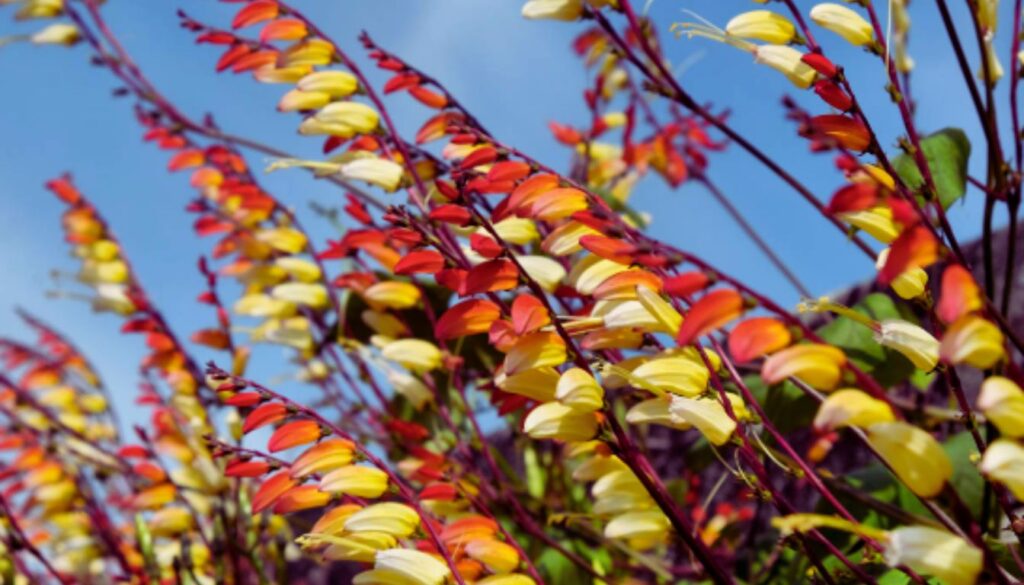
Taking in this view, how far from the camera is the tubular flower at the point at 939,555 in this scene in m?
0.53

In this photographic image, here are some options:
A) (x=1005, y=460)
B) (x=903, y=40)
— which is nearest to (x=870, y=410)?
(x=1005, y=460)

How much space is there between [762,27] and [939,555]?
19.7 inches

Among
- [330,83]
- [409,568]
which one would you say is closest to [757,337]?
[409,568]

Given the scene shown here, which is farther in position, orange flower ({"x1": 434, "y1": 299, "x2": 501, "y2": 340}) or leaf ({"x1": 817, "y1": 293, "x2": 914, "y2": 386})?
leaf ({"x1": 817, "y1": 293, "x2": 914, "y2": 386})

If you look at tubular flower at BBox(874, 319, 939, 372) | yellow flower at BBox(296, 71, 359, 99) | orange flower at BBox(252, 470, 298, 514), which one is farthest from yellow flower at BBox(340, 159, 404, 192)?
tubular flower at BBox(874, 319, 939, 372)

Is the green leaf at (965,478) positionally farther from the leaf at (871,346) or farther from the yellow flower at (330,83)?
the yellow flower at (330,83)

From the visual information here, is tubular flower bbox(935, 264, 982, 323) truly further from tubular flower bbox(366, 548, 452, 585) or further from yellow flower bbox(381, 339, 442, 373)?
yellow flower bbox(381, 339, 442, 373)

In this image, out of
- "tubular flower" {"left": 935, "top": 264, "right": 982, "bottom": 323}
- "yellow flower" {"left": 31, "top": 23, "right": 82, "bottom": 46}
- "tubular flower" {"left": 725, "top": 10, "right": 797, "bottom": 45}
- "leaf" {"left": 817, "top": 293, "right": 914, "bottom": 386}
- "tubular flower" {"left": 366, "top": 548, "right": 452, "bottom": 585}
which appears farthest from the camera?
"yellow flower" {"left": 31, "top": 23, "right": 82, "bottom": 46}

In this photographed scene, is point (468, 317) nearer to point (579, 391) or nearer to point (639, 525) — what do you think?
point (579, 391)

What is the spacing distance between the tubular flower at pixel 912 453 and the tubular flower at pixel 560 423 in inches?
9.7

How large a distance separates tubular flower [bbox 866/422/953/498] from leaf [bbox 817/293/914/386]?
0.57m

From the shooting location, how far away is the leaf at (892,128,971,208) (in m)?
1.01

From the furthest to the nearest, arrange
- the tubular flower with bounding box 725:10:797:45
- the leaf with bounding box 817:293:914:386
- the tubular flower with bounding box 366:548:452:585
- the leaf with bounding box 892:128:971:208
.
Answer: the leaf with bounding box 817:293:914:386 < the leaf with bounding box 892:128:971:208 < the tubular flower with bounding box 725:10:797:45 < the tubular flower with bounding box 366:548:452:585

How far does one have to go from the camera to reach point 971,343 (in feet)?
1.70
